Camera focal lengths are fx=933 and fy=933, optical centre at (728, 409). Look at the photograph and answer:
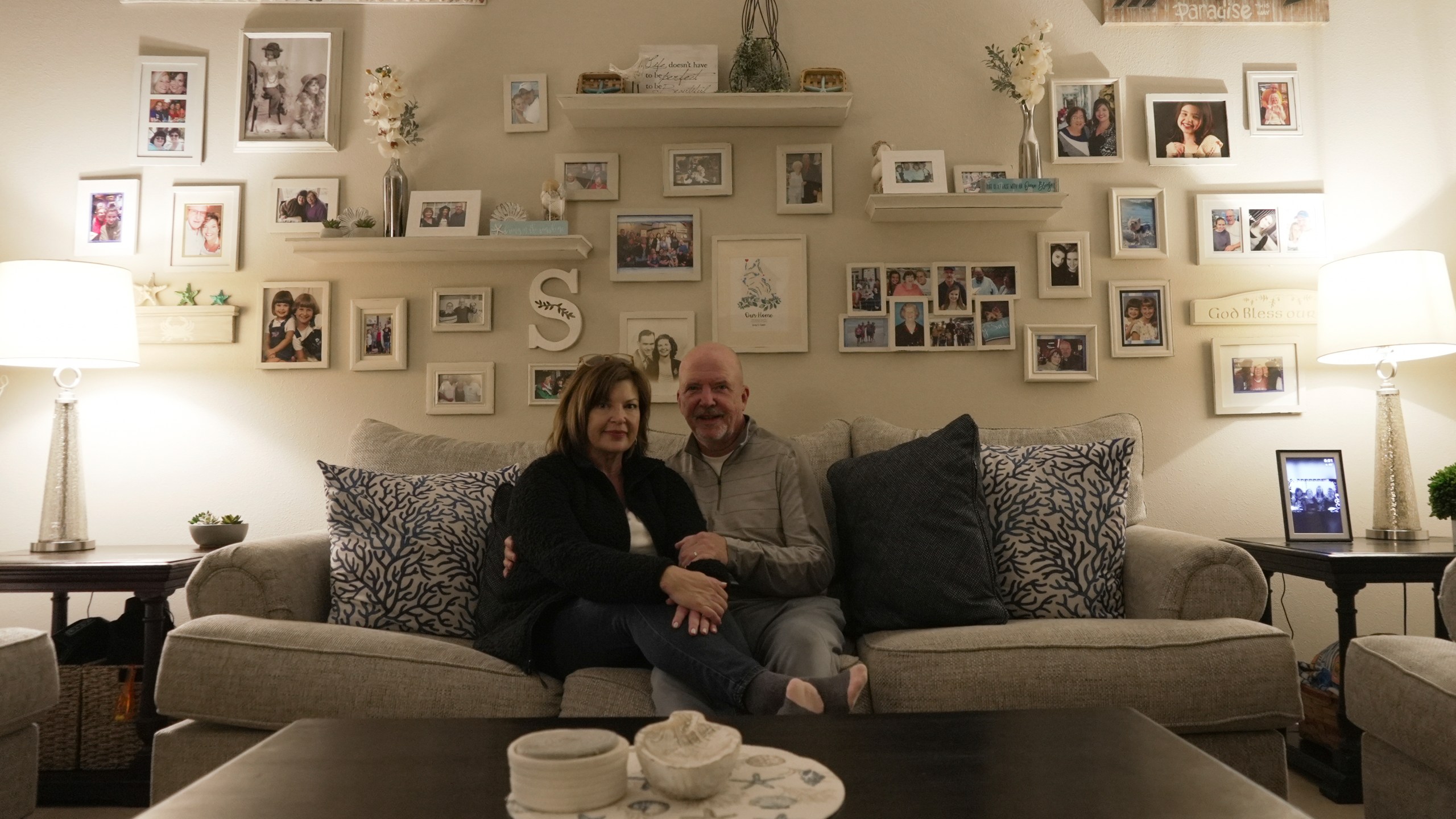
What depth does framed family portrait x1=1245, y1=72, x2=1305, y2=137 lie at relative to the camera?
304cm

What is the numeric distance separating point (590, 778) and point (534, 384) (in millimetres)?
2155

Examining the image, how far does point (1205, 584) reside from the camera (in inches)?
77.8

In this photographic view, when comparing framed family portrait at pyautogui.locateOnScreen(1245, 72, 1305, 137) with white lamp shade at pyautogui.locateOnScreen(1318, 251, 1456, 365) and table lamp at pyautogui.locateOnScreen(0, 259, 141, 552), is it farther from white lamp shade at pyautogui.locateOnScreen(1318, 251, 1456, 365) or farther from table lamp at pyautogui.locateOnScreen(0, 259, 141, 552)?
table lamp at pyautogui.locateOnScreen(0, 259, 141, 552)

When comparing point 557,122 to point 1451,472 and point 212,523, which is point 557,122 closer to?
point 212,523

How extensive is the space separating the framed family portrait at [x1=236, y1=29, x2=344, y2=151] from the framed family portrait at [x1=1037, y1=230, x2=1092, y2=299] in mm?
2330

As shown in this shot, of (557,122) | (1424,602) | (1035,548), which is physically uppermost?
(557,122)

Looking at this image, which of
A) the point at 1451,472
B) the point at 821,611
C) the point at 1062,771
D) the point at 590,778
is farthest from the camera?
the point at 1451,472

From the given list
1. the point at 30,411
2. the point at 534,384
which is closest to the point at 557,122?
the point at 534,384

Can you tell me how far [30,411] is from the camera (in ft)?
9.81

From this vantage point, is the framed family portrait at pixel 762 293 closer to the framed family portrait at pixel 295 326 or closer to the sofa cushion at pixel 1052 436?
the sofa cushion at pixel 1052 436

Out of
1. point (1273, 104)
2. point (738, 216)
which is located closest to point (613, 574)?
point (738, 216)

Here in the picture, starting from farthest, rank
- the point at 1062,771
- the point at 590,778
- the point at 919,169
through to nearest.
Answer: the point at 919,169
the point at 1062,771
the point at 590,778

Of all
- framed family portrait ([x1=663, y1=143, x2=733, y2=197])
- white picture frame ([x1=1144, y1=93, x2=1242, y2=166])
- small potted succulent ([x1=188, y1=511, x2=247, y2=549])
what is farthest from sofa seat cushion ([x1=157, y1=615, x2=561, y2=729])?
white picture frame ([x1=1144, y1=93, x2=1242, y2=166])

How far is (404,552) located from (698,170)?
1553 mm
